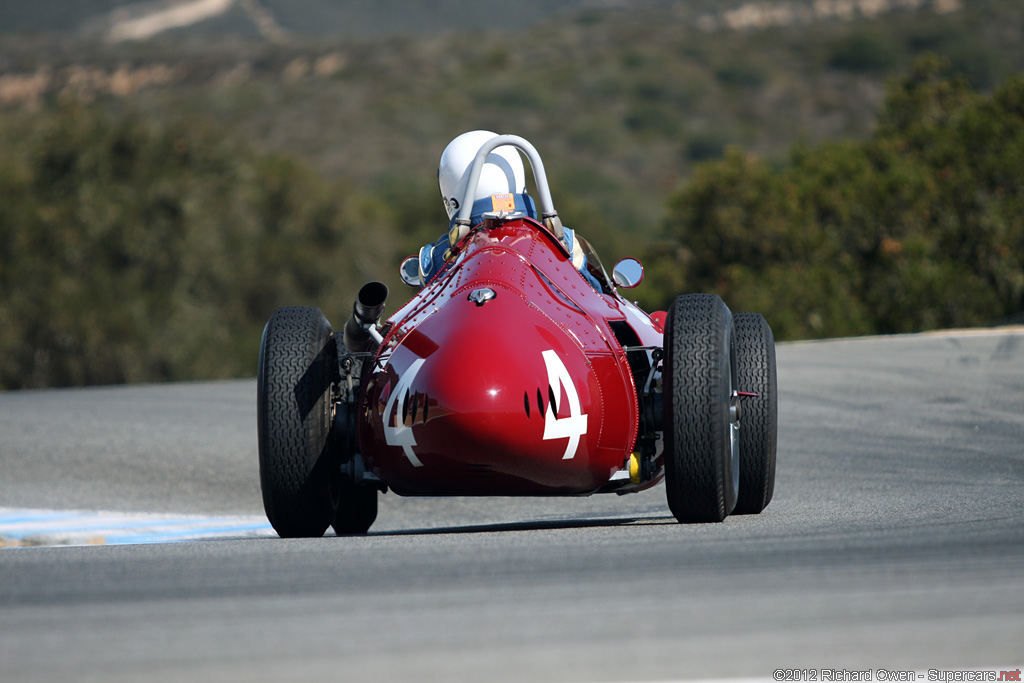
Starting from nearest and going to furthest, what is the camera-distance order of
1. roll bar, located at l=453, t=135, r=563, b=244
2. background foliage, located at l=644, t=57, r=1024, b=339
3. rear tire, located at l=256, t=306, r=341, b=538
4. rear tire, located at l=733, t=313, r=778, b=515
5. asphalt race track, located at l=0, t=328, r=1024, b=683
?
asphalt race track, located at l=0, t=328, r=1024, b=683 < rear tire, located at l=256, t=306, r=341, b=538 < roll bar, located at l=453, t=135, r=563, b=244 < rear tire, located at l=733, t=313, r=778, b=515 < background foliage, located at l=644, t=57, r=1024, b=339

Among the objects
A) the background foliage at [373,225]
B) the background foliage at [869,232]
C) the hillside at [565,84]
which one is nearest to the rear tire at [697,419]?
the background foliage at [869,232]

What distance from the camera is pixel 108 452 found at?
40.0ft

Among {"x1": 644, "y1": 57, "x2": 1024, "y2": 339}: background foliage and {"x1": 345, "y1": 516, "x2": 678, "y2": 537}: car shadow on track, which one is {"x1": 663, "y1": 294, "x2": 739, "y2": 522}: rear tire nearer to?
{"x1": 345, "y1": 516, "x2": 678, "y2": 537}: car shadow on track

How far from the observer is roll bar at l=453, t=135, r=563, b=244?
6633 mm

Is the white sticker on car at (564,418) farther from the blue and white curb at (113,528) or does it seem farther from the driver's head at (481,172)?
the blue and white curb at (113,528)

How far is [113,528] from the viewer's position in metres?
8.94

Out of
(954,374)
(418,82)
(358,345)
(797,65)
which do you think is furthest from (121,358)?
(797,65)

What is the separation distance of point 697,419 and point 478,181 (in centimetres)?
188

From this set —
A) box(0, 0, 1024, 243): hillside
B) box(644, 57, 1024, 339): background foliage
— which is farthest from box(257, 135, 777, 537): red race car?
box(0, 0, 1024, 243): hillside

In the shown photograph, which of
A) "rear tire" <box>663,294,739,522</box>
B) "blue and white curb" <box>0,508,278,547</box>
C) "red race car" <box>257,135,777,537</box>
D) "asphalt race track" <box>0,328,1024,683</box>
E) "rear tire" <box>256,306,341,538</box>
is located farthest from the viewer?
"blue and white curb" <box>0,508,278,547</box>

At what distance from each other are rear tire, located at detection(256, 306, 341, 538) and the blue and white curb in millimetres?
1855

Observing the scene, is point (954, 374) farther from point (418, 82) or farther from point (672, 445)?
point (418, 82)

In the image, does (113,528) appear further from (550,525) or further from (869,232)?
(869,232)

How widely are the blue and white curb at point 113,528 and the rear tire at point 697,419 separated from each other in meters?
3.11
